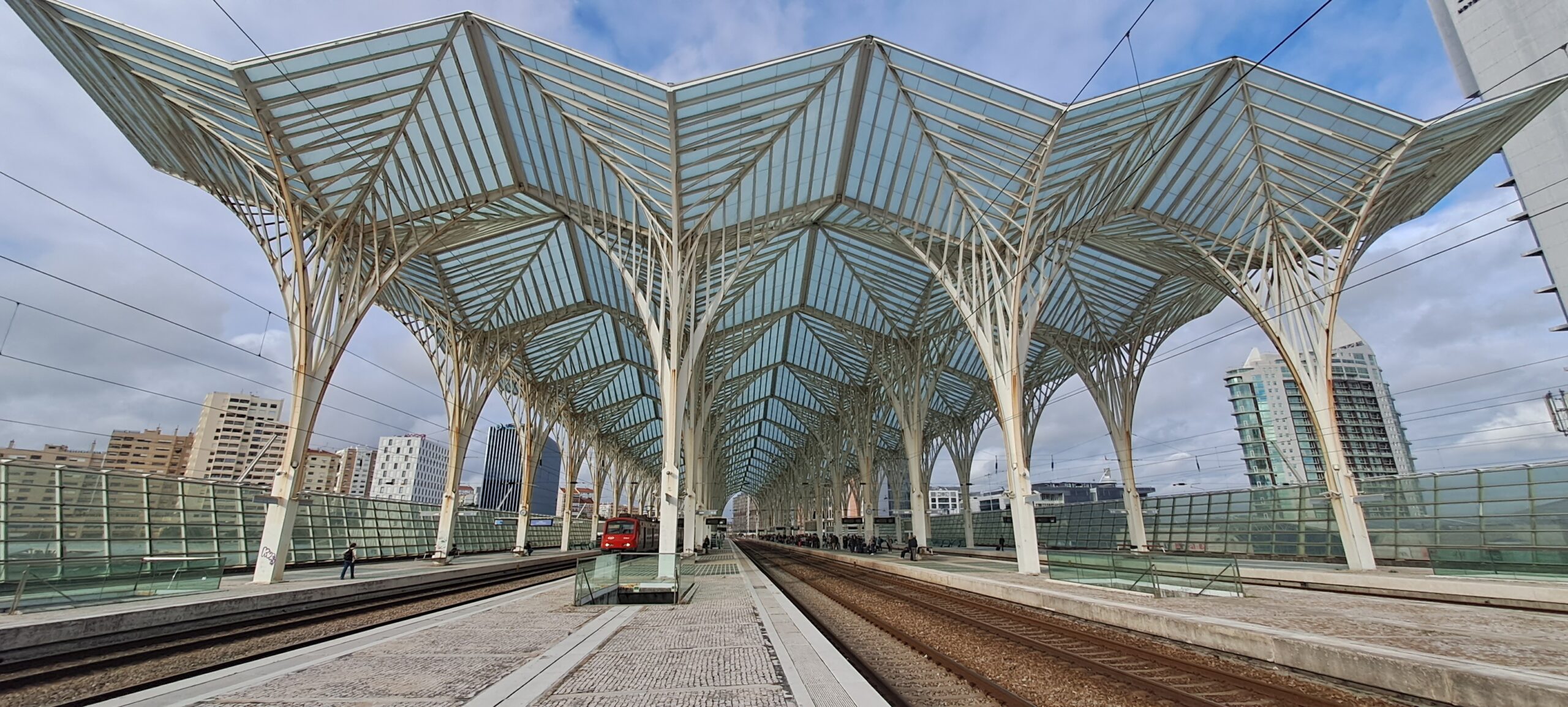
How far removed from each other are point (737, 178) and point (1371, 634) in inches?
819

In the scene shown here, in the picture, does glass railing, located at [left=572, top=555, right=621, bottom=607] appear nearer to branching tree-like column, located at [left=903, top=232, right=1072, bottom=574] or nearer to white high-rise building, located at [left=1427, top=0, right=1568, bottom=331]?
branching tree-like column, located at [left=903, top=232, right=1072, bottom=574]

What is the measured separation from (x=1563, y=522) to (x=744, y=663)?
81.5 ft

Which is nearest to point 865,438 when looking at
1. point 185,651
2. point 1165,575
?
point 1165,575

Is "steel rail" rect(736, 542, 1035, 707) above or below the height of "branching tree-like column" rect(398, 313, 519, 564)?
below

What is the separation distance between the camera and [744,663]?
8039mm

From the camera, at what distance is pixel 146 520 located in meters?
19.3

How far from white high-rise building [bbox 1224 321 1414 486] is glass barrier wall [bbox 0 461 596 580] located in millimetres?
105560

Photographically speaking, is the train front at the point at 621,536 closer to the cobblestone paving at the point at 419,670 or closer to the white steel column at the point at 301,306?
the white steel column at the point at 301,306

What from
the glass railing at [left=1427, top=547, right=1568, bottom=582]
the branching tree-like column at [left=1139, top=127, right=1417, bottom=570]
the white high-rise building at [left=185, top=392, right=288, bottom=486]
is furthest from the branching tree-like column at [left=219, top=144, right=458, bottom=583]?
the white high-rise building at [left=185, top=392, right=288, bottom=486]

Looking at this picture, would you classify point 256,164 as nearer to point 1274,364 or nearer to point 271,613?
point 271,613

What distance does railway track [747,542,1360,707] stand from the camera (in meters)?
6.90

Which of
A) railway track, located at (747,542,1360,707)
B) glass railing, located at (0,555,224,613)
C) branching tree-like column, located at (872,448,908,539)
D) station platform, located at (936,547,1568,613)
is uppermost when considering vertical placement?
branching tree-like column, located at (872,448,908,539)

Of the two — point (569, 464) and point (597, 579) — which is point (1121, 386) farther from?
point (569, 464)

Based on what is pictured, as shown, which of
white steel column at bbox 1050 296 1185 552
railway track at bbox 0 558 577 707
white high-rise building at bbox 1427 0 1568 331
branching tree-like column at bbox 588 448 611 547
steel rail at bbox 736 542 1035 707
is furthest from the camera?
branching tree-like column at bbox 588 448 611 547
